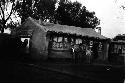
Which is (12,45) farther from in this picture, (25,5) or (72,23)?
(72,23)

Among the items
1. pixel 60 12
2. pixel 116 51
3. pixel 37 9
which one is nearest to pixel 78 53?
pixel 116 51

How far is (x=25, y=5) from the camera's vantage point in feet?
161

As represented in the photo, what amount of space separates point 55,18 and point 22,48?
2859cm

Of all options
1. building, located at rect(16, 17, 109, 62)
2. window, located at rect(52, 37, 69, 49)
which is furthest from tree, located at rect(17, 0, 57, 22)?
window, located at rect(52, 37, 69, 49)

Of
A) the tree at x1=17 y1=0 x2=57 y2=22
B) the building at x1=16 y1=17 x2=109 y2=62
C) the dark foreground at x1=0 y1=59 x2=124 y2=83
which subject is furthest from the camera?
the tree at x1=17 y1=0 x2=57 y2=22

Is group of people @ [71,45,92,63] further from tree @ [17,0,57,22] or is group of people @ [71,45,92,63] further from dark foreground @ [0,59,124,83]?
tree @ [17,0,57,22]

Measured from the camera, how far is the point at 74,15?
196ft

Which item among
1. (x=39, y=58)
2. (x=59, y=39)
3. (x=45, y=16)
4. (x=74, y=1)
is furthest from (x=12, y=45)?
(x=74, y=1)

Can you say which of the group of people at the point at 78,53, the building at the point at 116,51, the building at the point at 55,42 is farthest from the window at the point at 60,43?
the building at the point at 116,51

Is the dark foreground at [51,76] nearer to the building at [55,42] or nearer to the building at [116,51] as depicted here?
the building at [55,42]

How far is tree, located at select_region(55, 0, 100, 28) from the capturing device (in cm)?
5772

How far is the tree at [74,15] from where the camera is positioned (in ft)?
189

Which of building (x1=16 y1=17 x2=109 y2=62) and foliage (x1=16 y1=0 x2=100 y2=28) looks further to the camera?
foliage (x1=16 y1=0 x2=100 y2=28)

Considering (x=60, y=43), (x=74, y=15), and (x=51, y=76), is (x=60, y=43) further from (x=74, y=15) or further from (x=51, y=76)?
(x=74, y=15)
